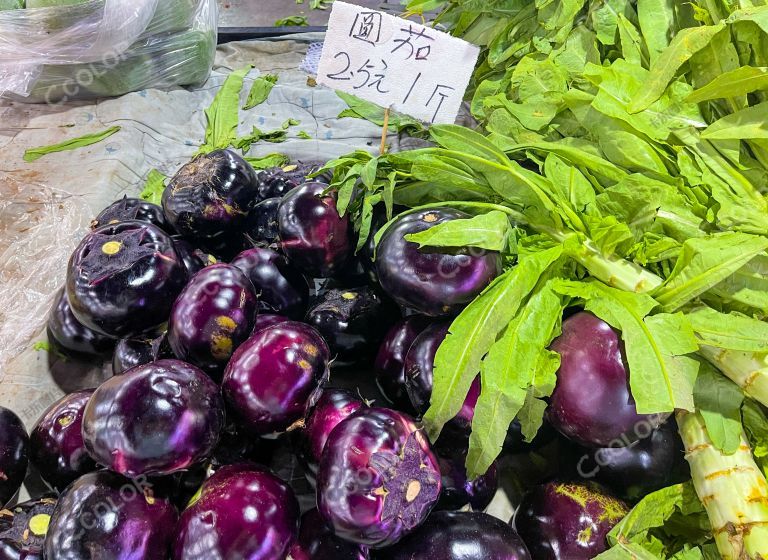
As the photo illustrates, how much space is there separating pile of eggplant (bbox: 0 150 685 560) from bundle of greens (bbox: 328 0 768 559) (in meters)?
0.05

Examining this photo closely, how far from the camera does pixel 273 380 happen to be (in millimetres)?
815

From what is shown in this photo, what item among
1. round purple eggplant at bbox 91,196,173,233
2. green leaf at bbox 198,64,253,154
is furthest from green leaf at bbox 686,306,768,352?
green leaf at bbox 198,64,253,154

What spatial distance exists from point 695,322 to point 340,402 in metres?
0.52

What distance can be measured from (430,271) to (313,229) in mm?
272

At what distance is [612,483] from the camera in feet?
3.03

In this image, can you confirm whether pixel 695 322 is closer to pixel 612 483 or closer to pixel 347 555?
pixel 612 483

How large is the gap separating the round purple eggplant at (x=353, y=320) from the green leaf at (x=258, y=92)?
119 centimetres

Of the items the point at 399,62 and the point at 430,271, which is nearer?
the point at 430,271

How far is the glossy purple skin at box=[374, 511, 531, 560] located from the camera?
742 millimetres

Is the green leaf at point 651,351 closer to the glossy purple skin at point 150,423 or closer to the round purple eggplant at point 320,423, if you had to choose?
the round purple eggplant at point 320,423

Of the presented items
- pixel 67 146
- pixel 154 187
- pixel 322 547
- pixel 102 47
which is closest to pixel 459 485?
pixel 322 547

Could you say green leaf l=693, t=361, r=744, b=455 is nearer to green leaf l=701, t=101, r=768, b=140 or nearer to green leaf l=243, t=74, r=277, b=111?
green leaf l=701, t=101, r=768, b=140

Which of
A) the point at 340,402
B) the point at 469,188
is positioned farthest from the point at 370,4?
the point at 340,402

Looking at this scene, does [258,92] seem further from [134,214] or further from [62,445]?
[62,445]
